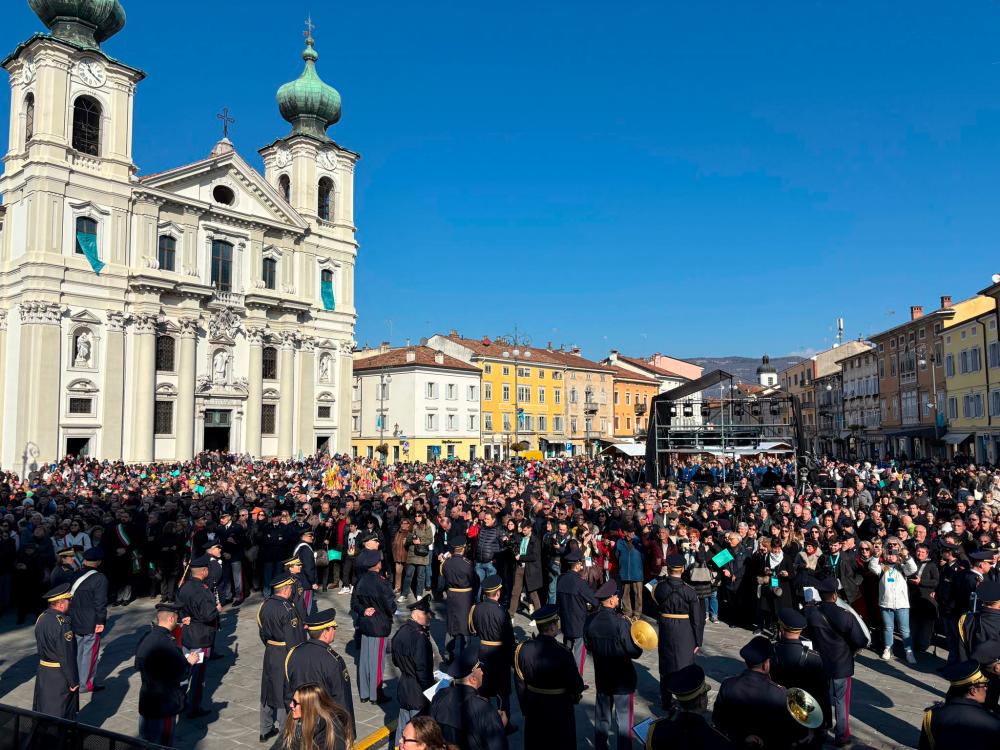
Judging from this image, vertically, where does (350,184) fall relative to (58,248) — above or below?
above

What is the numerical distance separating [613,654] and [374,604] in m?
3.11

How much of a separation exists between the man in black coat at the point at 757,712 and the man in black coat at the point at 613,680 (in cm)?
167

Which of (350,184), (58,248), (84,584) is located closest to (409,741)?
(84,584)

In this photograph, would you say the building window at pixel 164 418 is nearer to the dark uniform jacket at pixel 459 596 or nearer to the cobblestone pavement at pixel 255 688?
the cobblestone pavement at pixel 255 688

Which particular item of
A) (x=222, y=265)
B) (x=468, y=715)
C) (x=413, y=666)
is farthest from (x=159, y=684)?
(x=222, y=265)

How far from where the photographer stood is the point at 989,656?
6469 millimetres

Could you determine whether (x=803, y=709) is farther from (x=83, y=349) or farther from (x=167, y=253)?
(x=167, y=253)

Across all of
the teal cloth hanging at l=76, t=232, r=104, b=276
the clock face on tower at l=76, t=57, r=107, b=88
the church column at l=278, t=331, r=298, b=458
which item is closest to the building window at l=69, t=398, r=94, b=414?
the teal cloth hanging at l=76, t=232, r=104, b=276

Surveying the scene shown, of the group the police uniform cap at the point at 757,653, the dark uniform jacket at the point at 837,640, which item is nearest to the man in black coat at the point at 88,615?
the police uniform cap at the point at 757,653

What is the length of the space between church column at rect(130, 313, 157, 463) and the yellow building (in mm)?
43558

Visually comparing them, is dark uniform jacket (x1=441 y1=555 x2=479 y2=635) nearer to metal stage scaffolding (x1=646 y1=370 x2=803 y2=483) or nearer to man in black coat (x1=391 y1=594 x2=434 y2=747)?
man in black coat (x1=391 y1=594 x2=434 y2=747)

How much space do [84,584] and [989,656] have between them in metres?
9.47

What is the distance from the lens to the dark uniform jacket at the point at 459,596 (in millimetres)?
10008

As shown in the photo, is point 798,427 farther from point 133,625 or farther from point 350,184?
point 350,184
